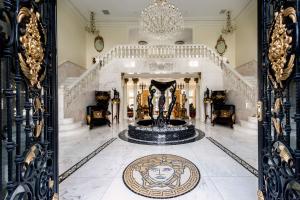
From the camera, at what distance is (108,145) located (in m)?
4.12

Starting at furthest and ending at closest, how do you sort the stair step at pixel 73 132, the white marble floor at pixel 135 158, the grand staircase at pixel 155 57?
the grand staircase at pixel 155 57, the stair step at pixel 73 132, the white marble floor at pixel 135 158

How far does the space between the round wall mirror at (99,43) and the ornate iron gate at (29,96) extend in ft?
30.0

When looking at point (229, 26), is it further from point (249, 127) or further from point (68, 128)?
point (68, 128)

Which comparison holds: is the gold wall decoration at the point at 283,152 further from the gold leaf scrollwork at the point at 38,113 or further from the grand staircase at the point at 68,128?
the grand staircase at the point at 68,128

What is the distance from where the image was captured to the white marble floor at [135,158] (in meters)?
1.97

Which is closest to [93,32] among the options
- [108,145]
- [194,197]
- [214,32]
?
[214,32]

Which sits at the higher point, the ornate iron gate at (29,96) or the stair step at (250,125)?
the ornate iron gate at (29,96)

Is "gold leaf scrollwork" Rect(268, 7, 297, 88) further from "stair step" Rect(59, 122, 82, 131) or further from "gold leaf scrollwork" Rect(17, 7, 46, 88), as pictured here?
"stair step" Rect(59, 122, 82, 131)

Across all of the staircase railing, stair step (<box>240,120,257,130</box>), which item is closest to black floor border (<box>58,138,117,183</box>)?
stair step (<box>240,120,257,130</box>)

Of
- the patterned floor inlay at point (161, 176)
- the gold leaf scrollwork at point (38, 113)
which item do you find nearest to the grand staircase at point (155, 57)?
the patterned floor inlay at point (161, 176)

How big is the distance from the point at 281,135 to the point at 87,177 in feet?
7.30

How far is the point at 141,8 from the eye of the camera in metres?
9.03

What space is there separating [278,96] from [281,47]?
35 cm

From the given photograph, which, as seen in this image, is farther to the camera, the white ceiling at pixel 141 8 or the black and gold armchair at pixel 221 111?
the white ceiling at pixel 141 8
